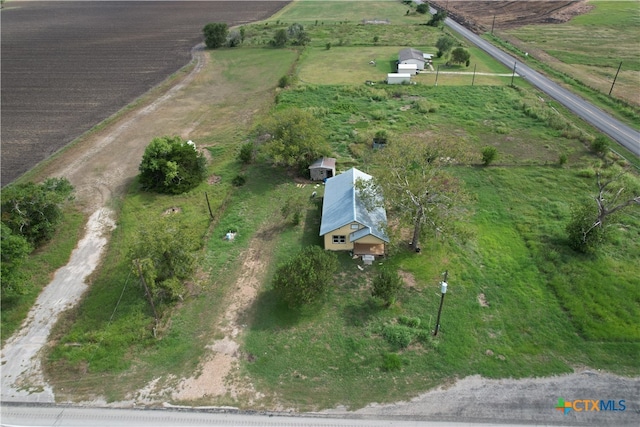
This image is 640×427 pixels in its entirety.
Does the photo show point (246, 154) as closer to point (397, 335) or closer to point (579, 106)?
point (397, 335)

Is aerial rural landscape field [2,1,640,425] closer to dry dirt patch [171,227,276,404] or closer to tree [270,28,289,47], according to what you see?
dry dirt patch [171,227,276,404]

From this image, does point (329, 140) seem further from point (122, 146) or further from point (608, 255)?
point (608, 255)

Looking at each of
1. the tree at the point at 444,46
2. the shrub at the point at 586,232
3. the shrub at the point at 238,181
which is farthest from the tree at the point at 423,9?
the shrub at the point at 586,232

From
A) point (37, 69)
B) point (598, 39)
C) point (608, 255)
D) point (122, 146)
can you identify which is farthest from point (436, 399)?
point (598, 39)

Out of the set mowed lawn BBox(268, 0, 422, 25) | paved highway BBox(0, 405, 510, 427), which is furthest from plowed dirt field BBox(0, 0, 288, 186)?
paved highway BBox(0, 405, 510, 427)

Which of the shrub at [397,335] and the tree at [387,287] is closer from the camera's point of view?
the shrub at [397,335]

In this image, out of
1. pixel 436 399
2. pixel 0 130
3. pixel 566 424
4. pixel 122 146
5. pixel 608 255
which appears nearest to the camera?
pixel 566 424


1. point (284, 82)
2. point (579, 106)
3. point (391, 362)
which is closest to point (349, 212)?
point (391, 362)

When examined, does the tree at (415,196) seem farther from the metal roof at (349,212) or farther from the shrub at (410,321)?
the shrub at (410,321)
